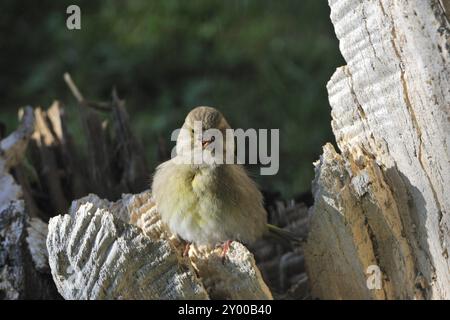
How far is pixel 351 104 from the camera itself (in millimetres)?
3062

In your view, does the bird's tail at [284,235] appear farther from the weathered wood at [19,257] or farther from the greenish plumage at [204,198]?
the weathered wood at [19,257]

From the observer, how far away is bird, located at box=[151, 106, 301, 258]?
139 inches

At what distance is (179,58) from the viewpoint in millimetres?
6422

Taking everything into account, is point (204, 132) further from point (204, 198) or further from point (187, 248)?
point (187, 248)

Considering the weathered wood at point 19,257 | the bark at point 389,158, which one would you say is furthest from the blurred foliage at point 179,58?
the bark at point 389,158

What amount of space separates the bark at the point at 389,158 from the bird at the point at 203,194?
525 millimetres

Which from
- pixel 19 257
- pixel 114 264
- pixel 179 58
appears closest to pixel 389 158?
pixel 114 264

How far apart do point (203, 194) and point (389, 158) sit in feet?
3.05

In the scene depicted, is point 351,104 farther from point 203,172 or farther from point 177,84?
point 177,84

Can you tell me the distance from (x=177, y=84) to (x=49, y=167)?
7.24 ft

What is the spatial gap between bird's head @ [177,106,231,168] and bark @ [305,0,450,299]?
653mm

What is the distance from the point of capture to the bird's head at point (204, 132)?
3.60 metres

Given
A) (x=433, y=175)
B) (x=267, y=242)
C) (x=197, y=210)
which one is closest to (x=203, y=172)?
(x=197, y=210)

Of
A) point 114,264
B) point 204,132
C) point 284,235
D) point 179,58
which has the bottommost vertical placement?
point 114,264
